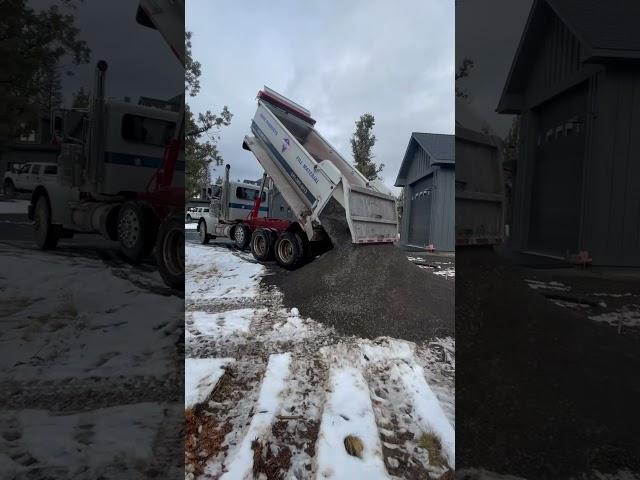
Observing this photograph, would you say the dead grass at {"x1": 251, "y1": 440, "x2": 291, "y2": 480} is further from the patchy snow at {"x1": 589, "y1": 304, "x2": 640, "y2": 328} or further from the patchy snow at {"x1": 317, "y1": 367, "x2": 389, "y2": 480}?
the patchy snow at {"x1": 589, "y1": 304, "x2": 640, "y2": 328}

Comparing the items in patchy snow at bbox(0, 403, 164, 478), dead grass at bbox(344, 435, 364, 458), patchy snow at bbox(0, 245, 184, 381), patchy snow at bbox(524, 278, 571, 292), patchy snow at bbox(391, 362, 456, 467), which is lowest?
dead grass at bbox(344, 435, 364, 458)

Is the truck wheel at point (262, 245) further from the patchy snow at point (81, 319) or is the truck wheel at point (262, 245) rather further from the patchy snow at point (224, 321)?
the patchy snow at point (81, 319)

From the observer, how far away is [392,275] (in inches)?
115

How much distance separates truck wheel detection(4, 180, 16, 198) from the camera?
2.25ft

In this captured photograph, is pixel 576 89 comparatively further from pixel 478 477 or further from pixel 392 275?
pixel 392 275

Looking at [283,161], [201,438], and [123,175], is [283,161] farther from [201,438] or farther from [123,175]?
[123,175]

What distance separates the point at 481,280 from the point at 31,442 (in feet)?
3.22

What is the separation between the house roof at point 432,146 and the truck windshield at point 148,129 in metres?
1.23

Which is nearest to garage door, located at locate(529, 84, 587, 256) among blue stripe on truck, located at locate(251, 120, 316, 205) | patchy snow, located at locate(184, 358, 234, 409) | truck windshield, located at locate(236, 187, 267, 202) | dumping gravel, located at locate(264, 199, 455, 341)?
patchy snow, located at locate(184, 358, 234, 409)

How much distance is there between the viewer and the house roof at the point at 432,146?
1769 mm

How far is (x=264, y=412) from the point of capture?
1.41 m

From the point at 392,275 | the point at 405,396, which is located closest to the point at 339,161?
the point at 392,275

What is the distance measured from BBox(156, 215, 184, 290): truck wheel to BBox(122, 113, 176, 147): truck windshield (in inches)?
6.3

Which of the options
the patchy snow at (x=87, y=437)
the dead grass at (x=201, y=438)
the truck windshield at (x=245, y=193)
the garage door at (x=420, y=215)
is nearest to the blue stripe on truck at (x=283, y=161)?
the garage door at (x=420, y=215)
